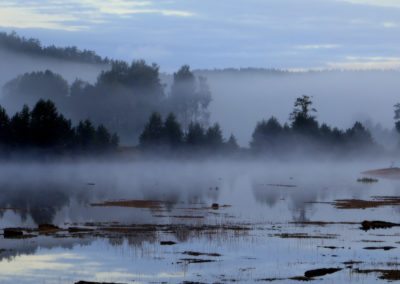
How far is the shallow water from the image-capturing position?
33.7 m

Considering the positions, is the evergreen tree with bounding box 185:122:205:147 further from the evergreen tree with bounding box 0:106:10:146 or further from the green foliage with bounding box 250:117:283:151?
the evergreen tree with bounding box 0:106:10:146

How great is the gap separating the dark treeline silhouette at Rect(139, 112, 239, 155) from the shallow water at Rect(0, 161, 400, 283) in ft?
222

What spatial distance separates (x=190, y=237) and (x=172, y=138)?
120223mm

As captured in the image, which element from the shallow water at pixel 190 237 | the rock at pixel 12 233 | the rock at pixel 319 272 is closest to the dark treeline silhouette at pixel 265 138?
the shallow water at pixel 190 237

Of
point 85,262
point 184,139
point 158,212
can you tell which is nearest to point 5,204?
point 158,212

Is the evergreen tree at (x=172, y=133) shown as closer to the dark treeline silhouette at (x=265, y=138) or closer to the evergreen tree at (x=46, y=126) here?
the dark treeline silhouette at (x=265, y=138)

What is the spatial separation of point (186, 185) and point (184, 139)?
216 feet

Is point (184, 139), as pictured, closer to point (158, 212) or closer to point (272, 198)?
point (272, 198)

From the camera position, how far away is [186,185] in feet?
363

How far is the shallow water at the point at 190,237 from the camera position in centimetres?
3366

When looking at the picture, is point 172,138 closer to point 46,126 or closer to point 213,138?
point 213,138

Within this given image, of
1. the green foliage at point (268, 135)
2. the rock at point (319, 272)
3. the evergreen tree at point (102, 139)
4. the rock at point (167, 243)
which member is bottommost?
the rock at point (319, 272)

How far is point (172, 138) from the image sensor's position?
543ft

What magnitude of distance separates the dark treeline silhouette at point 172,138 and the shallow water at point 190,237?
67.7m
